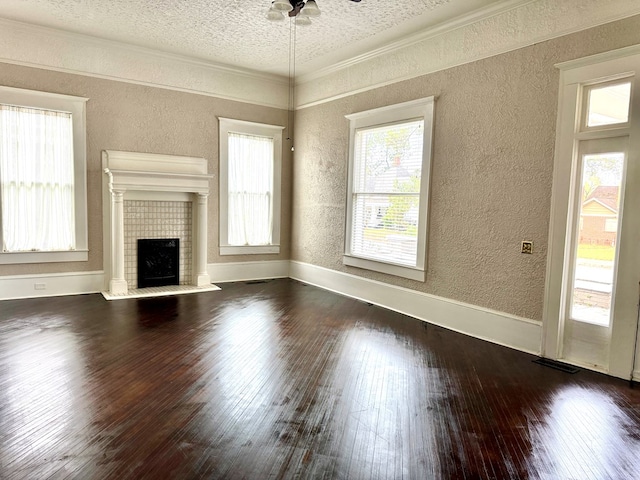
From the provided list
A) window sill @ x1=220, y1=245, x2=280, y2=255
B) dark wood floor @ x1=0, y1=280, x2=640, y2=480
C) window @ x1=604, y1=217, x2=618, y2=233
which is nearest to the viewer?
dark wood floor @ x1=0, y1=280, x2=640, y2=480

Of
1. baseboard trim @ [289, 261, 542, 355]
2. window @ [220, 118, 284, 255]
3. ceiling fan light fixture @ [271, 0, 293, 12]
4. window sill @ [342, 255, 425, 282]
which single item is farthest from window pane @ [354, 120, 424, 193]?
ceiling fan light fixture @ [271, 0, 293, 12]

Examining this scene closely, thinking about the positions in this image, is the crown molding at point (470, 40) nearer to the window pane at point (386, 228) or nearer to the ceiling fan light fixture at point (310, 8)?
the window pane at point (386, 228)

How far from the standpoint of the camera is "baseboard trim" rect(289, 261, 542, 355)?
4.17m

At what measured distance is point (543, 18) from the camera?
398 cm

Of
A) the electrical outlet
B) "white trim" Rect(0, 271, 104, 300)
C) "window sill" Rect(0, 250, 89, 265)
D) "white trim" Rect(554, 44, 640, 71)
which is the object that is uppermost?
"white trim" Rect(554, 44, 640, 71)

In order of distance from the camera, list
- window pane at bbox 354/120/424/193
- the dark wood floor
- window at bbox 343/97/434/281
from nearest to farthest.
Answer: the dark wood floor
window at bbox 343/97/434/281
window pane at bbox 354/120/424/193

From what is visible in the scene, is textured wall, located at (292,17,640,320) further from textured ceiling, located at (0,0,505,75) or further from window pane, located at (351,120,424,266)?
textured ceiling, located at (0,0,505,75)

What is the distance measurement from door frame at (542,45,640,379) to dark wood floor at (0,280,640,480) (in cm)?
29

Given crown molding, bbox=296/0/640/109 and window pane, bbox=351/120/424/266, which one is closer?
crown molding, bbox=296/0/640/109

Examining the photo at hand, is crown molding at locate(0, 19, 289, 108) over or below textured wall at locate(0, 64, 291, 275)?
over

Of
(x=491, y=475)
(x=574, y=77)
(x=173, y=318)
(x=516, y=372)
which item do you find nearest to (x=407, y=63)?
(x=574, y=77)

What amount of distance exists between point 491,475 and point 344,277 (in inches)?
172

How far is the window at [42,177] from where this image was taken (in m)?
5.43

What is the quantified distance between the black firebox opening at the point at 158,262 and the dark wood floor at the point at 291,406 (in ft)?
5.35
